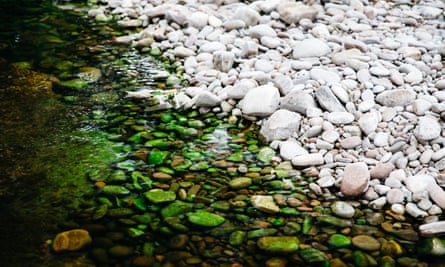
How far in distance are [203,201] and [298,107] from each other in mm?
1323

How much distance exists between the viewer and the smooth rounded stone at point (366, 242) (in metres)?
2.71

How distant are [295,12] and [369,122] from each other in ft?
7.72

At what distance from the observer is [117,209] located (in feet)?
9.69

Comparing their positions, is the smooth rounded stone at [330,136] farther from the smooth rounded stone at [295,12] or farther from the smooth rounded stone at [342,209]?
the smooth rounded stone at [295,12]

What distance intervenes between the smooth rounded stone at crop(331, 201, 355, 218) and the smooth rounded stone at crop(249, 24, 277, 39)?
8.69 feet

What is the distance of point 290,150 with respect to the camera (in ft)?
11.7

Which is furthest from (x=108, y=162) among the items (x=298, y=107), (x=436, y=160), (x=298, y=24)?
(x=298, y=24)

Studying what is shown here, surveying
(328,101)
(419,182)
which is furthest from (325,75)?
(419,182)

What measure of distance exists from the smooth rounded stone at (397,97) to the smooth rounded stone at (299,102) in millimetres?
577

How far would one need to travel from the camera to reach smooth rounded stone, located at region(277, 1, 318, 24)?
5.54 m

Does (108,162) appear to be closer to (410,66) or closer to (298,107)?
(298,107)

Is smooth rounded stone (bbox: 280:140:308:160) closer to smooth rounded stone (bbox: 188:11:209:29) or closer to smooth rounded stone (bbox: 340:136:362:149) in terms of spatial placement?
smooth rounded stone (bbox: 340:136:362:149)

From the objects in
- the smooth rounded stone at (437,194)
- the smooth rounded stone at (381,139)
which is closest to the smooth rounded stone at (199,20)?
the smooth rounded stone at (381,139)

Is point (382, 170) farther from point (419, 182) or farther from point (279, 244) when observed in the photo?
point (279, 244)
